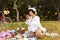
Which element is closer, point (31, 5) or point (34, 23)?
point (34, 23)

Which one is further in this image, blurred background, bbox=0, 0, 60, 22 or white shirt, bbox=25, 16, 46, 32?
blurred background, bbox=0, 0, 60, 22

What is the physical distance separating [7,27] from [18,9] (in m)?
6.58

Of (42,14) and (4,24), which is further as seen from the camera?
(42,14)

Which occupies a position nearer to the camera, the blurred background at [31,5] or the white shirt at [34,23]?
the white shirt at [34,23]

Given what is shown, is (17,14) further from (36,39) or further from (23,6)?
(36,39)

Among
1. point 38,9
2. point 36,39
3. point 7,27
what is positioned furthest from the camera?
point 38,9

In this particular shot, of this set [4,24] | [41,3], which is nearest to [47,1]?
→ [41,3]

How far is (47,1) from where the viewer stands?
1881cm

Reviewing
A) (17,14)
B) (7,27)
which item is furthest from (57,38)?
(17,14)

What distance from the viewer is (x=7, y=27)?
41.1ft

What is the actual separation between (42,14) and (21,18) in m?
1.41

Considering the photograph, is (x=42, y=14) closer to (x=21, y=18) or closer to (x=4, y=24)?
(x=21, y=18)

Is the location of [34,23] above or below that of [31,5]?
below

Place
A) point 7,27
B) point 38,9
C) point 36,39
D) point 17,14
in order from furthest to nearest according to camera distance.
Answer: point 38,9
point 17,14
point 7,27
point 36,39
